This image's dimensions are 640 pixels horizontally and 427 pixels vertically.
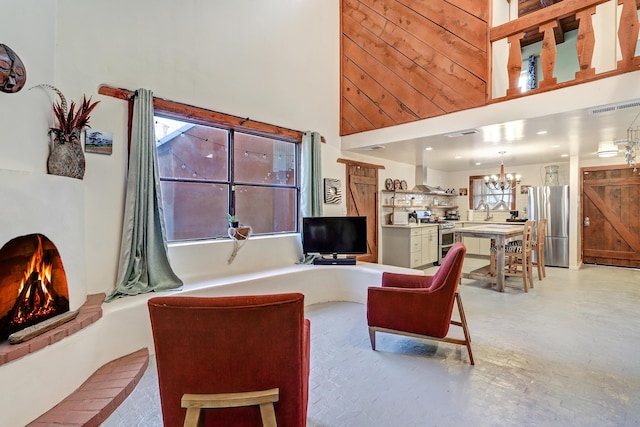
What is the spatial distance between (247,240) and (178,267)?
895 millimetres

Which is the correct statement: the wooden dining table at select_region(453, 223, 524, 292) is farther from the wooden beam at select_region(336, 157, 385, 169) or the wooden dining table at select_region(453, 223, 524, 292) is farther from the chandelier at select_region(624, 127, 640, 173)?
the wooden beam at select_region(336, 157, 385, 169)

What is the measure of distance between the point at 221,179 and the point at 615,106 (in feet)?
14.2

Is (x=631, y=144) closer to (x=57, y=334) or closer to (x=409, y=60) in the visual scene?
(x=409, y=60)

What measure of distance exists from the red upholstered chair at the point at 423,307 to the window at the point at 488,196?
653 centimetres

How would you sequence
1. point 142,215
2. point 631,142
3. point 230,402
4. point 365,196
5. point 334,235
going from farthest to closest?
point 365,196
point 334,235
point 631,142
point 142,215
point 230,402

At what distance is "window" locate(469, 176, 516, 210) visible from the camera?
7.85 metres

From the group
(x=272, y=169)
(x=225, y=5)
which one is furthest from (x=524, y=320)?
(x=225, y=5)

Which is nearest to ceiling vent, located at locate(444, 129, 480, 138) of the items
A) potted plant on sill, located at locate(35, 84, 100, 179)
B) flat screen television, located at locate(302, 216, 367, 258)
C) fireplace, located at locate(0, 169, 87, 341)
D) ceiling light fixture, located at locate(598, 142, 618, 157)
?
flat screen television, located at locate(302, 216, 367, 258)

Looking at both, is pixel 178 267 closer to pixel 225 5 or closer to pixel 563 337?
pixel 225 5

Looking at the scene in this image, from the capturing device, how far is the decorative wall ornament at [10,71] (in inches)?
75.2

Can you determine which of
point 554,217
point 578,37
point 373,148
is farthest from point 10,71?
point 554,217

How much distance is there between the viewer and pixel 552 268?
632 cm

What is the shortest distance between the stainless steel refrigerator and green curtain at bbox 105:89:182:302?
7250 millimetres

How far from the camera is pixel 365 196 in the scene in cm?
571
